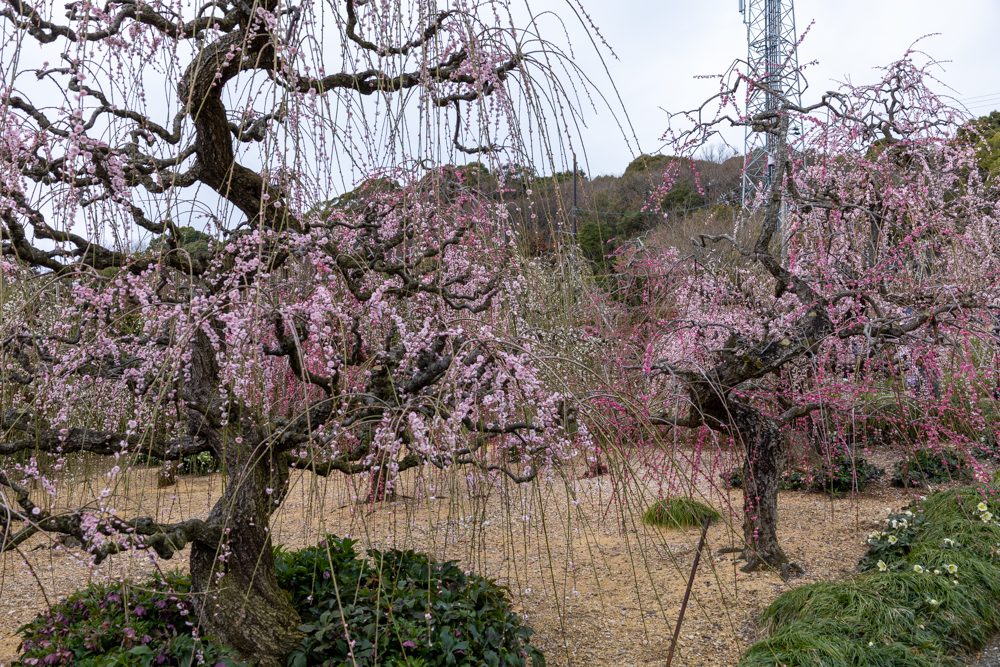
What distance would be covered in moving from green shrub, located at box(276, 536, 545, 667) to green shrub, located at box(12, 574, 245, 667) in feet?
1.04

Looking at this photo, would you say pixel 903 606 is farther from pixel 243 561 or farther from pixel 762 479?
pixel 243 561

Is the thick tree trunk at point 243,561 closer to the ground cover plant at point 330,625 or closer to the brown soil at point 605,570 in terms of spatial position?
the ground cover plant at point 330,625

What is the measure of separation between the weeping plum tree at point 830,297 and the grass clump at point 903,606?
2.01ft

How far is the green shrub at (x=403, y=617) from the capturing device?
2119mm

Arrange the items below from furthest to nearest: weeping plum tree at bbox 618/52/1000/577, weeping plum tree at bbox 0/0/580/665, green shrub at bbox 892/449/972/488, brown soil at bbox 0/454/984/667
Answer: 1. green shrub at bbox 892/449/972/488
2. weeping plum tree at bbox 618/52/1000/577
3. brown soil at bbox 0/454/984/667
4. weeping plum tree at bbox 0/0/580/665

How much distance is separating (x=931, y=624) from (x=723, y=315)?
2493 millimetres

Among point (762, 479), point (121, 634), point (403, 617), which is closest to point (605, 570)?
point (762, 479)

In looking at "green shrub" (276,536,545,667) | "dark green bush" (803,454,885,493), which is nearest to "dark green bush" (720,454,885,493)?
"dark green bush" (803,454,885,493)

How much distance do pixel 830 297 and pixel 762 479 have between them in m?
1.11

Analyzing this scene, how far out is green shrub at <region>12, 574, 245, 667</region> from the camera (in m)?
2.03

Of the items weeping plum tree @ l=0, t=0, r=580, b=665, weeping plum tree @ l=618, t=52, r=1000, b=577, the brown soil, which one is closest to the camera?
weeping plum tree @ l=0, t=0, r=580, b=665

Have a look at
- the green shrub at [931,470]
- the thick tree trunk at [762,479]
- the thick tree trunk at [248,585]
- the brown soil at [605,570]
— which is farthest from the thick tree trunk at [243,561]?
the green shrub at [931,470]

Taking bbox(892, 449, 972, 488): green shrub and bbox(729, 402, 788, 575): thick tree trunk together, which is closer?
bbox(729, 402, 788, 575): thick tree trunk

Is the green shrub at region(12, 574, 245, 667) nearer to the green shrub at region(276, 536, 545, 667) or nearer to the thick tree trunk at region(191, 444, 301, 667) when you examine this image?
the thick tree trunk at region(191, 444, 301, 667)
